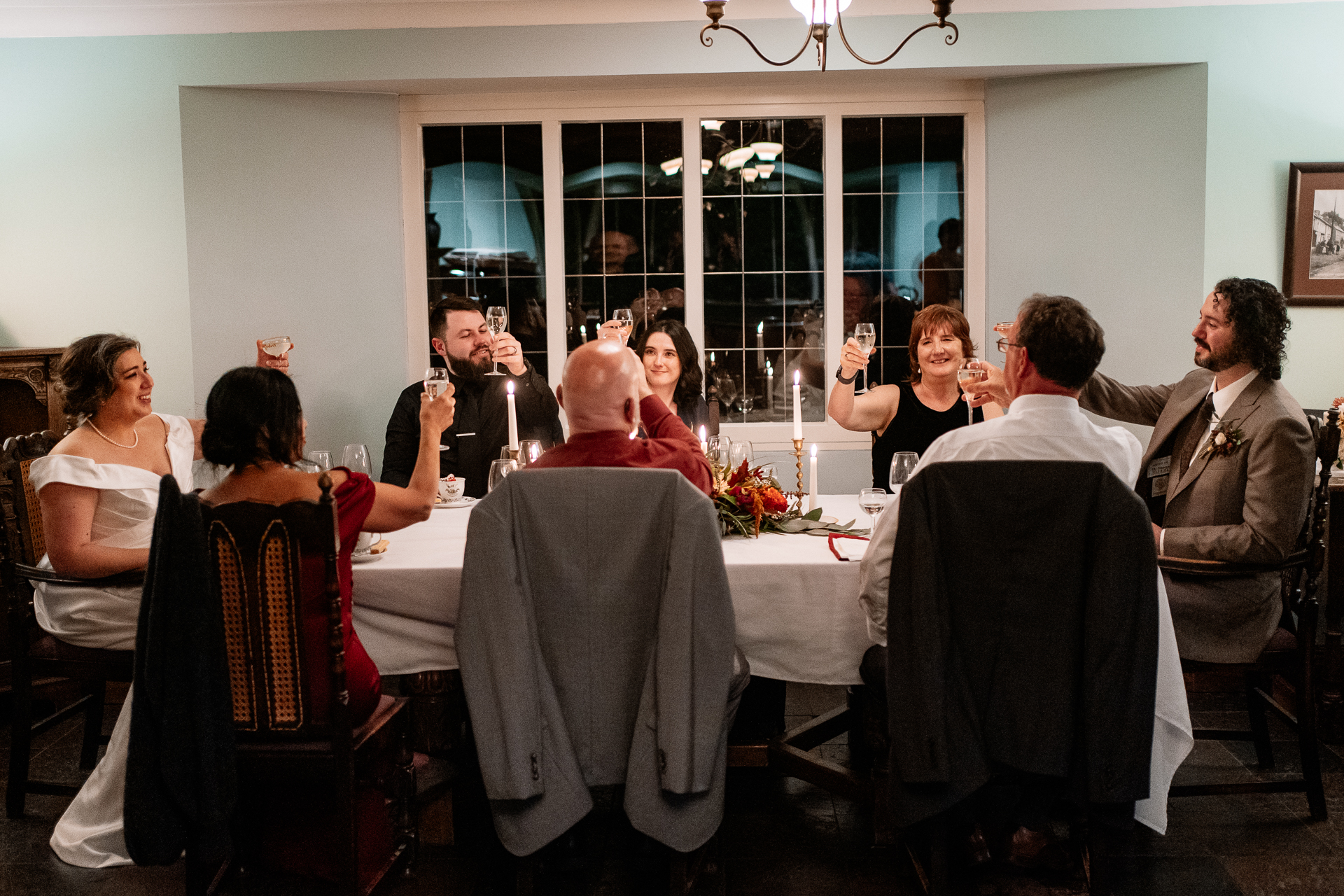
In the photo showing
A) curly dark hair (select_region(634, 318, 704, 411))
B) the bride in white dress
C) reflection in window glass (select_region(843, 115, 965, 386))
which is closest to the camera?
the bride in white dress

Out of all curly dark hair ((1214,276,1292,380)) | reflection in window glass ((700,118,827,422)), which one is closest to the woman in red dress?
curly dark hair ((1214,276,1292,380))

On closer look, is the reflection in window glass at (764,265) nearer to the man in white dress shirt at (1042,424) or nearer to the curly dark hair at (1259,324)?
the curly dark hair at (1259,324)

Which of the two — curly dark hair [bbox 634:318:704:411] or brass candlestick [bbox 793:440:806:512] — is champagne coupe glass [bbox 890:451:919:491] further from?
curly dark hair [bbox 634:318:704:411]

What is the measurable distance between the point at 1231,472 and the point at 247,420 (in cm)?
241

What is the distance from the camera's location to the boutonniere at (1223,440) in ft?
8.46

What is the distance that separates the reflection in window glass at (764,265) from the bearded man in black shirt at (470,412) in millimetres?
1115

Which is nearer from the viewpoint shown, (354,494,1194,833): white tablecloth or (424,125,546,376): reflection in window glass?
(354,494,1194,833): white tablecloth

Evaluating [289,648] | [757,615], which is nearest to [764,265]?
[757,615]

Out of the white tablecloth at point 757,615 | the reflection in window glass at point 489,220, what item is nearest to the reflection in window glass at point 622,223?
the reflection in window glass at point 489,220

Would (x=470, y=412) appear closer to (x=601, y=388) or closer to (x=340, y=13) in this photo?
(x=340, y=13)

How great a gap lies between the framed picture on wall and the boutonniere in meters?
2.07

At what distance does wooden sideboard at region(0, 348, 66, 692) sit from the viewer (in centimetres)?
382

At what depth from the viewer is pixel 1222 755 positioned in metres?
3.00

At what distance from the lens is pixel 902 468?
2533mm
